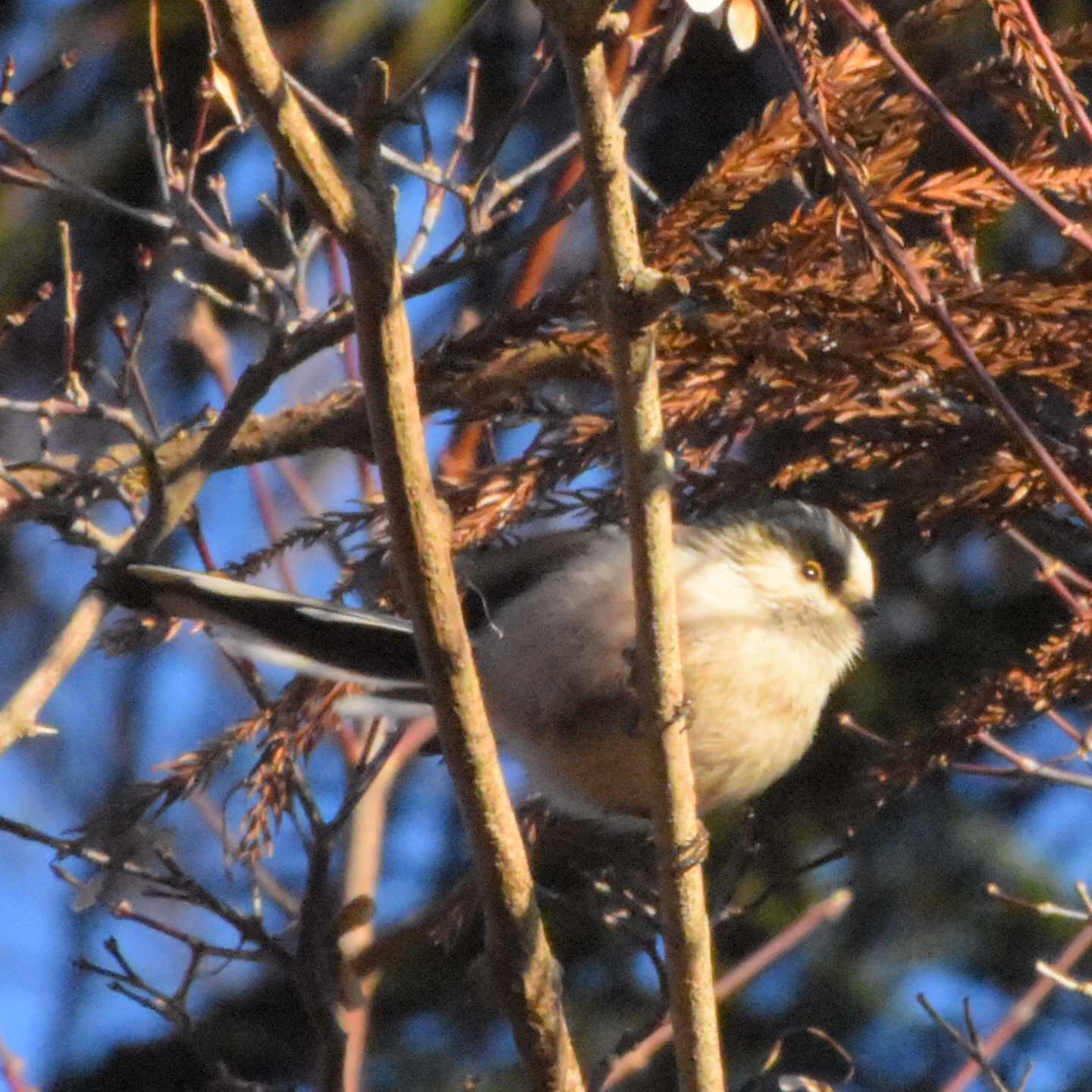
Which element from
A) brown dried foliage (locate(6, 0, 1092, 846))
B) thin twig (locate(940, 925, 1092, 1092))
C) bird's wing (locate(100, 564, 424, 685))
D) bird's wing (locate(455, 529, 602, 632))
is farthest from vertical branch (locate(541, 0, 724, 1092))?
bird's wing (locate(455, 529, 602, 632))

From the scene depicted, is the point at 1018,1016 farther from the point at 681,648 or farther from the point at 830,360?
the point at 830,360

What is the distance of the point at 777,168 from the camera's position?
1571 millimetres

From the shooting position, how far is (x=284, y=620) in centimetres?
179

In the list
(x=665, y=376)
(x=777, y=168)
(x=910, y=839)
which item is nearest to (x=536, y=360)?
(x=665, y=376)

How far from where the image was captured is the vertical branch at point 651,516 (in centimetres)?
118

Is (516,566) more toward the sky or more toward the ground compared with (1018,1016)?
more toward the sky

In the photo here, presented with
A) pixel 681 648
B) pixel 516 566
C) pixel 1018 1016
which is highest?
pixel 516 566

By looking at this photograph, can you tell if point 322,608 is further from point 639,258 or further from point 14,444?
point 14,444

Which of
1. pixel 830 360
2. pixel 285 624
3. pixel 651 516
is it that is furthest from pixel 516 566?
pixel 651 516

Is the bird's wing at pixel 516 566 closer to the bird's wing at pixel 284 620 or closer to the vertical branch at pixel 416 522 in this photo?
the bird's wing at pixel 284 620

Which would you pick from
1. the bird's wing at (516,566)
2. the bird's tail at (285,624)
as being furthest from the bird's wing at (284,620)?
the bird's wing at (516,566)

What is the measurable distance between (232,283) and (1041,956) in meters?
1.93

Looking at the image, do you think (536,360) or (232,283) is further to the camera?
(232,283)

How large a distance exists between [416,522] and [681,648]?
86cm
